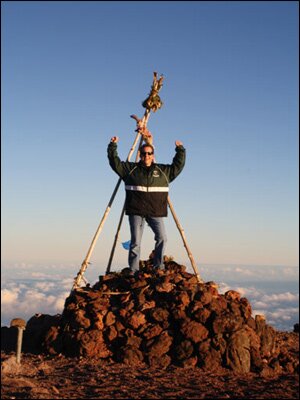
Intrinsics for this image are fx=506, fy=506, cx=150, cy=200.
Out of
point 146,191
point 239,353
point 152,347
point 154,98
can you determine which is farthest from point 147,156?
point 239,353

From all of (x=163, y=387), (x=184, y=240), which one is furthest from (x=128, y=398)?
(x=184, y=240)

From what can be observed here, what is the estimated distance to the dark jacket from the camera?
10.3m

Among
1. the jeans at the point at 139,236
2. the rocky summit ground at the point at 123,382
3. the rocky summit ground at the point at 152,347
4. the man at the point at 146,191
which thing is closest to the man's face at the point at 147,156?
the man at the point at 146,191

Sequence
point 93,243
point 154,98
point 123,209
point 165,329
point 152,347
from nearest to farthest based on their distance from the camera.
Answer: point 152,347, point 165,329, point 93,243, point 123,209, point 154,98

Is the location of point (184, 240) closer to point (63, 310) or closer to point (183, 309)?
point (183, 309)

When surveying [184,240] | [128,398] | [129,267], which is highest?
[184,240]

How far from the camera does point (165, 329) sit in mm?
8984

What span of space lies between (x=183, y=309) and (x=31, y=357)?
282cm

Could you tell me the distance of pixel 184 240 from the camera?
36.7 ft

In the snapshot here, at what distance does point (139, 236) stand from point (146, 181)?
113 cm

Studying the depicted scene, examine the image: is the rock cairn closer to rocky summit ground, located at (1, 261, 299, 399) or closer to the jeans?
rocky summit ground, located at (1, 261, 299, 399)

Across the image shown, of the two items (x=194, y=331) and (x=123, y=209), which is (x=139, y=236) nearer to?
(x=123, y=209)

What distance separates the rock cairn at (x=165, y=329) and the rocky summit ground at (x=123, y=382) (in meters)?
0.23

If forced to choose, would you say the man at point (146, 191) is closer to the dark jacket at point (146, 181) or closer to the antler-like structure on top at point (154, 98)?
the dark jacket at point (146, 181)
